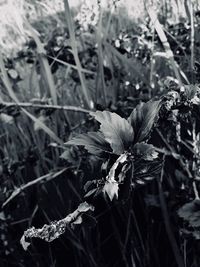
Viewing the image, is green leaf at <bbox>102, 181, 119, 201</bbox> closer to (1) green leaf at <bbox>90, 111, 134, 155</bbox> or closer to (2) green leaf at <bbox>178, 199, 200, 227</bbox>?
(1) green leaf at <bbox>90, 111, 134, 155</bbox>

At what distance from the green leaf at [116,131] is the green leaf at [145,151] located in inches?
0.6

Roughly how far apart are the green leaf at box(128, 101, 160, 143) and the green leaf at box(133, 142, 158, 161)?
2cm

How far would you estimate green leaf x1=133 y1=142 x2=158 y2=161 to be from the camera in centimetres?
47

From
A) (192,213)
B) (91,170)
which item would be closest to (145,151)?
(91,170)

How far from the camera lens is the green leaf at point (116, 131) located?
482mm

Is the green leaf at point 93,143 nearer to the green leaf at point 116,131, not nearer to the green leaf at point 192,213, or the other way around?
the green leaf at point 116,131

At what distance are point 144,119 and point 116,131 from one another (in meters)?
0.04

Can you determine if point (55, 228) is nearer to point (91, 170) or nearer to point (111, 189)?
point (111, 189)

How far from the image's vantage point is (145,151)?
47 cm

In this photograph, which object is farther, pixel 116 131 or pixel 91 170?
pixel 91 170

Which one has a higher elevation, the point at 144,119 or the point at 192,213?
the point at 144,119

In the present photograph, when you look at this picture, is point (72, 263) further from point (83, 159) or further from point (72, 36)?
point (72, 36)

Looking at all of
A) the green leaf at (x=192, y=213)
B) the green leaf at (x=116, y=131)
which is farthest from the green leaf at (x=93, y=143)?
the green leaf at (x=192, y=213)

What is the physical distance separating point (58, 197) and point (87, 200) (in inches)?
23.0
